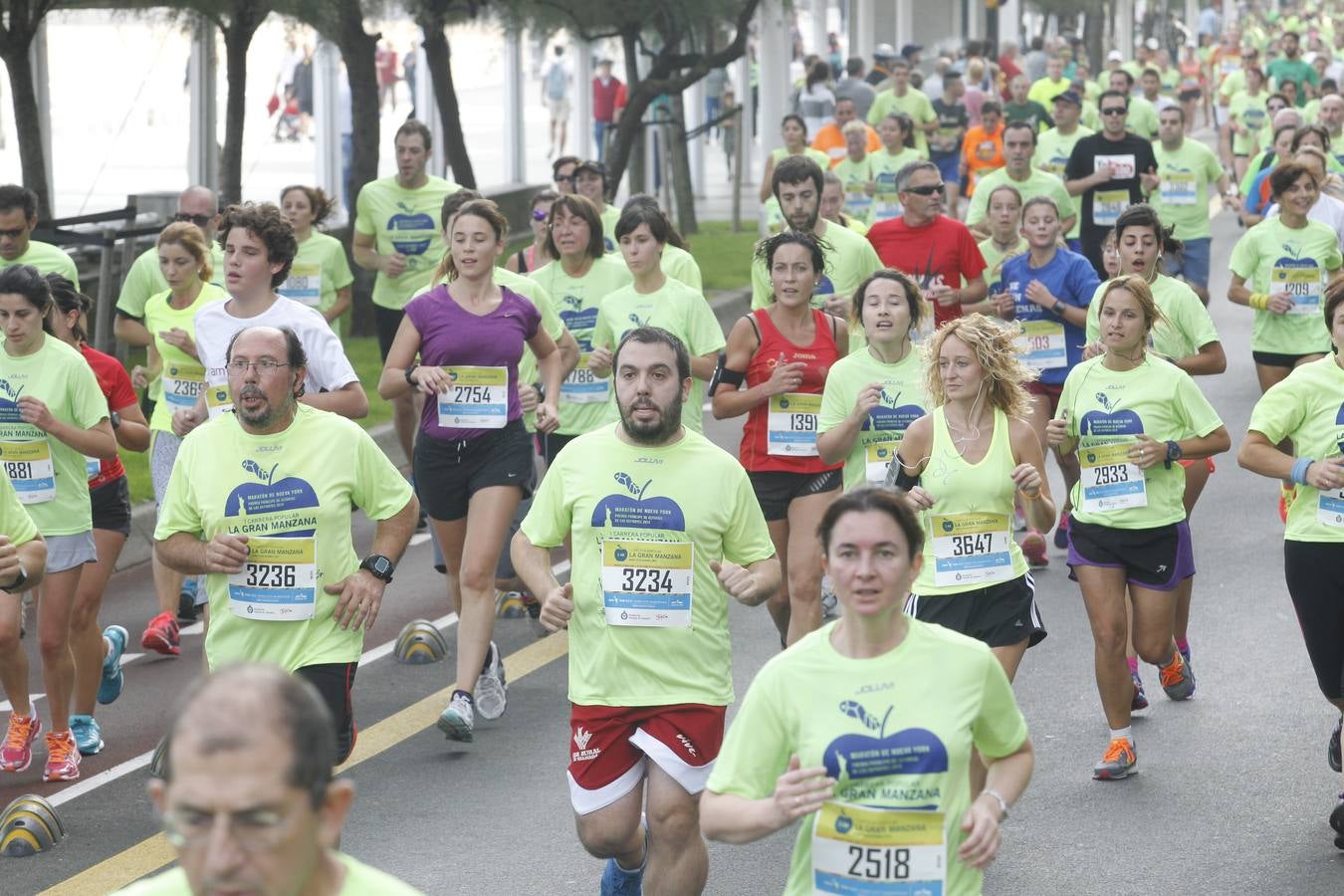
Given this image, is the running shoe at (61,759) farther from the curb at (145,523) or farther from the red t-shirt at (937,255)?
the red t-shirt at (937,255)

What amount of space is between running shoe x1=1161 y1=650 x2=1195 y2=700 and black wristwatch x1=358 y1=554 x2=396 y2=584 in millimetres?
3444

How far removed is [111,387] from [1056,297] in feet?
16.3

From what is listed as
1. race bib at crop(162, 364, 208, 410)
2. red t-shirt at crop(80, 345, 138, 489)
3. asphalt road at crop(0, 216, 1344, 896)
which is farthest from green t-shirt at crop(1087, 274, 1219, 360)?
red t-shirt at crop(80, 345, 138, 489)

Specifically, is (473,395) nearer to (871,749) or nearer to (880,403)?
(880,403)

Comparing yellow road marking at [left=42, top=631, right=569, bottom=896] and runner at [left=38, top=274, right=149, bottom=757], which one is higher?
runner at [left=38, top=274, right=149, bottom=757]

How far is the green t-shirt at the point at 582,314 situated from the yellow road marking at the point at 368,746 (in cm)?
100

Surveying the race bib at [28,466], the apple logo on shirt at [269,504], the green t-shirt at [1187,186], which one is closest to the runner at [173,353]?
the race bib at [28,466]

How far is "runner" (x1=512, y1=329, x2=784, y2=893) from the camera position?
18.8 ft

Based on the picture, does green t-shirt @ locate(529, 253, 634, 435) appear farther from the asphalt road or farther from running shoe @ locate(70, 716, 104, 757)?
running shoe @ locate(70, 716, 104, 757)

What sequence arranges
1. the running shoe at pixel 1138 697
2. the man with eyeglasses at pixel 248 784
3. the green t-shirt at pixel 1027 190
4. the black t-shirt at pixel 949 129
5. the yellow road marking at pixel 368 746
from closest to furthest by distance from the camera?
1. the man with eyeglasses at pixel 248 784
2. the yellow road marking at pixel 368 746
3. the running shoe at pixel 1138 697
4. the green t-shirt at pixel 1027 190
5. the black t-shirt at pixel 949 129

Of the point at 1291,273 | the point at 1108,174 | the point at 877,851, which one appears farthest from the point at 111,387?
the point at 1108,174

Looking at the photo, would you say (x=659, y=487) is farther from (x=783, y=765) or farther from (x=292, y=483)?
(x=783, y=765)

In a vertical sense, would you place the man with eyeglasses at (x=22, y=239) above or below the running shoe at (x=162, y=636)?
above

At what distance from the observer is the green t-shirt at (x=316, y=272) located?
40.2ft
